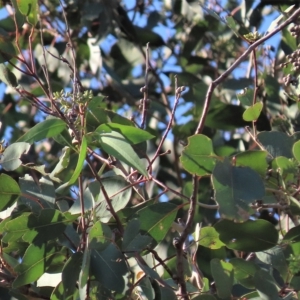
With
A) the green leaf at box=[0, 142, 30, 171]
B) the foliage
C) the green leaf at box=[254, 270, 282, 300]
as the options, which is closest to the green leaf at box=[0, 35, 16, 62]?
the foliage

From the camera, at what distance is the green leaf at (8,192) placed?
4.15ft

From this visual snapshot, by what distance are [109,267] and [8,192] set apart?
0.70 ft

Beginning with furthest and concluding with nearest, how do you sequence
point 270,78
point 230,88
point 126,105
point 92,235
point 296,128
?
point 126,105, point 230,88, point 270,78, point 296,128, point 92,235

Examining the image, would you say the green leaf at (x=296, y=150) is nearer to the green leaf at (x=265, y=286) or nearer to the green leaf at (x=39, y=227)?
the green leaf at (x=265, y=286)

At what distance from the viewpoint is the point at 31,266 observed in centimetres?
124

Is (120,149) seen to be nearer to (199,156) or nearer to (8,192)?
(199,156)

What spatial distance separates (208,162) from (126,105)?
145 centimetres

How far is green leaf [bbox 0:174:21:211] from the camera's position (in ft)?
4.15

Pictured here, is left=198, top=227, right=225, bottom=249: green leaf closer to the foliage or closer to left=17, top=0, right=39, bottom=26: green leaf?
the foliage

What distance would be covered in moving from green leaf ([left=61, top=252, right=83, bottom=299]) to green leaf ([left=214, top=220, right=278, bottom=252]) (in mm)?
218

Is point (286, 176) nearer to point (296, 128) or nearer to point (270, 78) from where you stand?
point (296, 128)

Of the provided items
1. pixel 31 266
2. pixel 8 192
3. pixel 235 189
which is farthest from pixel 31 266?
pixel 235 189

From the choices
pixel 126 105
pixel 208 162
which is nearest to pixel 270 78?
pixel 126 105

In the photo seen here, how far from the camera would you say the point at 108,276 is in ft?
3.90
